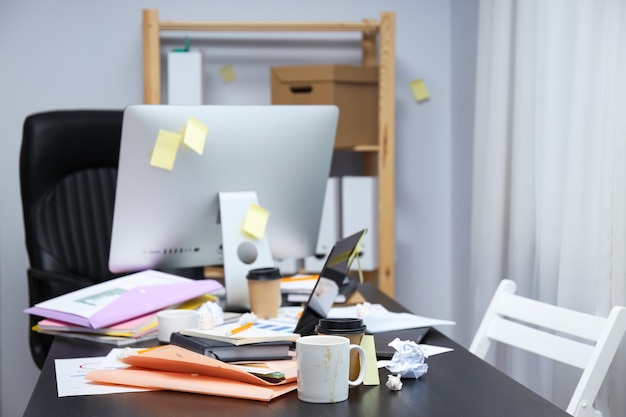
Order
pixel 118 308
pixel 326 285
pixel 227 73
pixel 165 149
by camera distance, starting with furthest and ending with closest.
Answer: pixel 227 73
pixel 165 149
pixel 118 308
pixel 326 285

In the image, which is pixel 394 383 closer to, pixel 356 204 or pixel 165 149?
pixel 165 149

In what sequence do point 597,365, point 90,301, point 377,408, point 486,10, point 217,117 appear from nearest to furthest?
point 377,408 → point 597,365 → point 90,301 → point 217,117 → point 486,10

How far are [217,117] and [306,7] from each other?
1.69m

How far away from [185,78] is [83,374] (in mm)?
1871

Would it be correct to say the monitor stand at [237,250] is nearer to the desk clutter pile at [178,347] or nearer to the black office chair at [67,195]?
the desk clutter pile at [178,347]

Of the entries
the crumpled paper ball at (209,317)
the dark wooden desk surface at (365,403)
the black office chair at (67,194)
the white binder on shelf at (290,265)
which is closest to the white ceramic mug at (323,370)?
the dark wooden desk surface at (365,403)

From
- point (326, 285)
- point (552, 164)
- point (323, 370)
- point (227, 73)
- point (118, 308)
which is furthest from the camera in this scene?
point (227, 73)

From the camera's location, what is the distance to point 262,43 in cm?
302

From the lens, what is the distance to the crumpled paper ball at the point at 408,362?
983 millimetres

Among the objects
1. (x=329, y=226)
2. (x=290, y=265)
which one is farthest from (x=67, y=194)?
(x=329, y=226)

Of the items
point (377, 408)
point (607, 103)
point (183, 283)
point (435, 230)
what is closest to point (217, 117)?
point (183, 283)

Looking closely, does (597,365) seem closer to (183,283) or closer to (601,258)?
(601,258)

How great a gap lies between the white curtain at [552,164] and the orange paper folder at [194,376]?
1088 mm

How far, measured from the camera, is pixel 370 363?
963 mm
